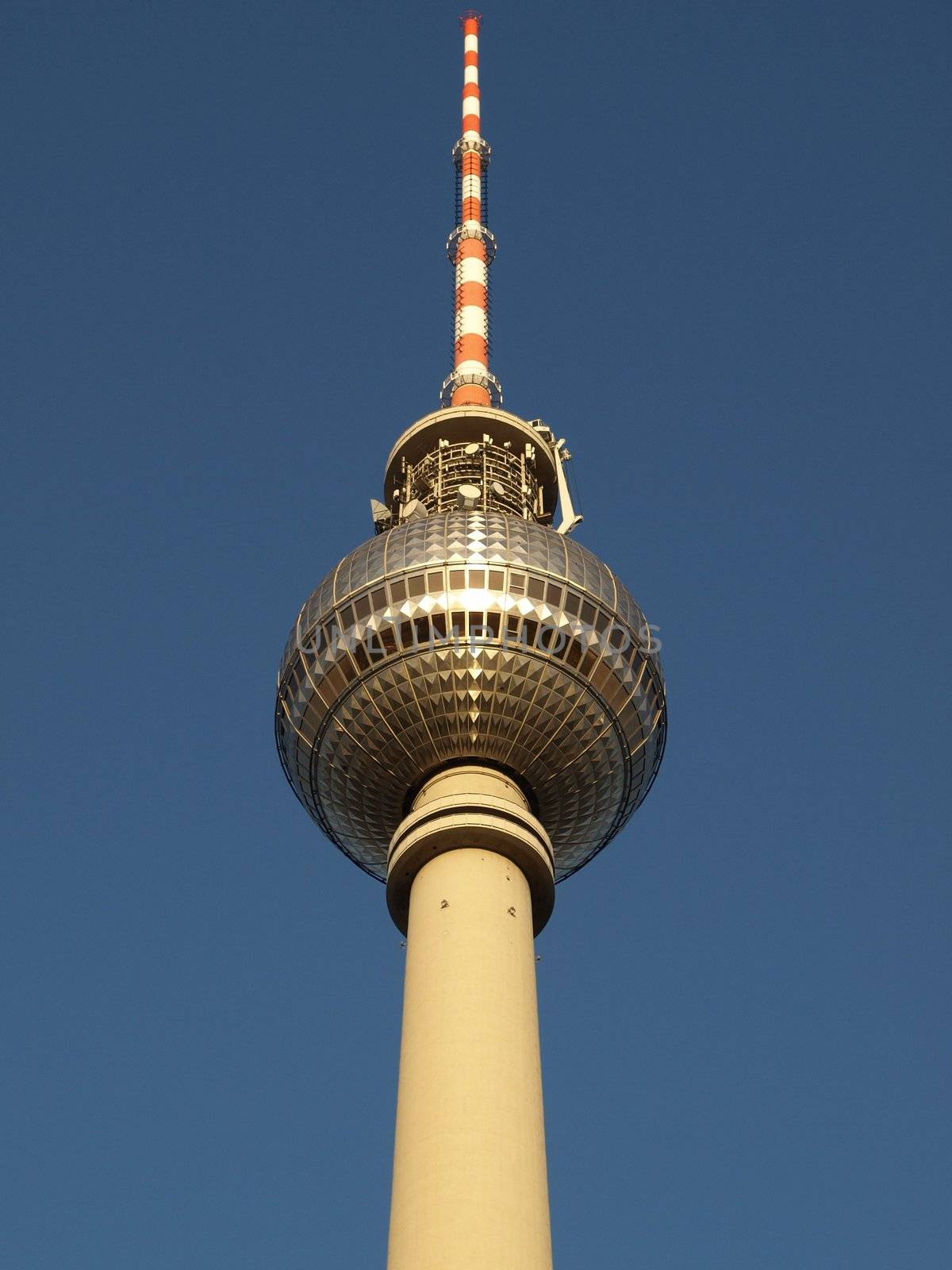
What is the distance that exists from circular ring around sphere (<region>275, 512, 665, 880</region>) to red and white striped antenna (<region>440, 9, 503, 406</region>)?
11.6 metres

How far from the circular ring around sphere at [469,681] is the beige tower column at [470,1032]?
1.33 m

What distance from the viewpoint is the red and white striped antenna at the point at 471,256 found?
189 ft

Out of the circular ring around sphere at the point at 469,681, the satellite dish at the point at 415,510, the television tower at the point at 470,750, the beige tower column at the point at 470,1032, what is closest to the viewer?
the beige tower column at the point at 470,1032

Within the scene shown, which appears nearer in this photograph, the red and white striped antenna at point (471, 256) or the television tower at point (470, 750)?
the television tower at point (470, 750)

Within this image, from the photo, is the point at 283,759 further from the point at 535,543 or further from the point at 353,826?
the point at 535,543

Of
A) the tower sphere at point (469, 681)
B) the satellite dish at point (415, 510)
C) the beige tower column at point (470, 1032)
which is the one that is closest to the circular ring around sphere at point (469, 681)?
the tower sphere at point (469, 681)

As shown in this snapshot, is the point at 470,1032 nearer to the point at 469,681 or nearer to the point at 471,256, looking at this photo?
the point at 469,681

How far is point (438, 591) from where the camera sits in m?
44.6

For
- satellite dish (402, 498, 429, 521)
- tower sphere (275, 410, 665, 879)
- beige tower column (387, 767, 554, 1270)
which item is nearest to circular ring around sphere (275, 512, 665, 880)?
tower sphere (275, 410, 665, 879)

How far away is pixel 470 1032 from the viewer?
37.5 meters

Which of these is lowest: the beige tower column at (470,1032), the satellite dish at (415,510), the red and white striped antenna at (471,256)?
the beige tower column at (470,1032)

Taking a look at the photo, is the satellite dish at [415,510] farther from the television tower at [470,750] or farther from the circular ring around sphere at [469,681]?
the circular ring around sphere at [469,681]

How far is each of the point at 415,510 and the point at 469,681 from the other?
7.96 m

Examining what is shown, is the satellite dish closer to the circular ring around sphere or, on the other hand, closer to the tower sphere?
the tower sphere
